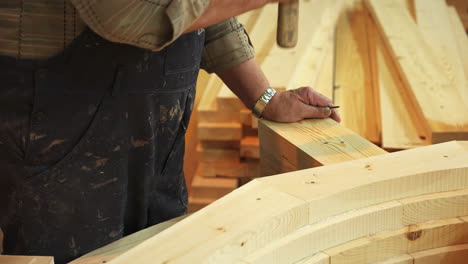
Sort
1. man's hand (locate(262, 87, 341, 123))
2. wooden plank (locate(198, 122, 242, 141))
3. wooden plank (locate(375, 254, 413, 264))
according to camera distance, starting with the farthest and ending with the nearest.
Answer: wooden plank (locate(198, 122, 242, 141)), man's hand (locate(262, 87, 341, 123)), wooden plank (locate(375, 254, 413, 264))

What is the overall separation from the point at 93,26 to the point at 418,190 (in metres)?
0.92

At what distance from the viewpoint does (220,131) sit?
133 inches

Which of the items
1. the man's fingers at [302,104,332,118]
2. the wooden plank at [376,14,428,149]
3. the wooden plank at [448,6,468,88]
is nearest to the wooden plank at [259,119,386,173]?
the man's fingers at [302,104,332,118]

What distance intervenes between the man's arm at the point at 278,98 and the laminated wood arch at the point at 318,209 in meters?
0.54

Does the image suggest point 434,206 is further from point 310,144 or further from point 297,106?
point 297,106

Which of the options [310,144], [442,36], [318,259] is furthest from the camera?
[442,36]

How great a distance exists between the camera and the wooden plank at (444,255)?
1.61 metres

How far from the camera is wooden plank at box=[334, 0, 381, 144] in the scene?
10.6ft

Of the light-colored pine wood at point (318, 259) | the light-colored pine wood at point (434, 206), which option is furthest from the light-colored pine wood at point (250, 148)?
the light-colored pine wood at point (318, 259)

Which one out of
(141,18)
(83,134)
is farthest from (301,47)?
(141,18)

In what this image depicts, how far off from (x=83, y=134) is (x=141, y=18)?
20.2 inches

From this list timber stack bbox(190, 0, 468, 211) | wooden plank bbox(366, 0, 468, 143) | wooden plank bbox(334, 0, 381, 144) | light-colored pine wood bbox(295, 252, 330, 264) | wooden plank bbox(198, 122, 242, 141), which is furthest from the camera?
wooden plank bbox(198, 122, 242, 141)

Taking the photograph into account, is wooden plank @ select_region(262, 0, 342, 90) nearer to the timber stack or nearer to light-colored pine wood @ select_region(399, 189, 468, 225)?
the timber stack

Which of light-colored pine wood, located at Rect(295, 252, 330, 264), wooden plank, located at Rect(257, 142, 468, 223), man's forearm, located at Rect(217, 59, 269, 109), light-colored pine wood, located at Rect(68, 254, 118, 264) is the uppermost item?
man's forearm, located at Rect(217, 59, 269, 109)
